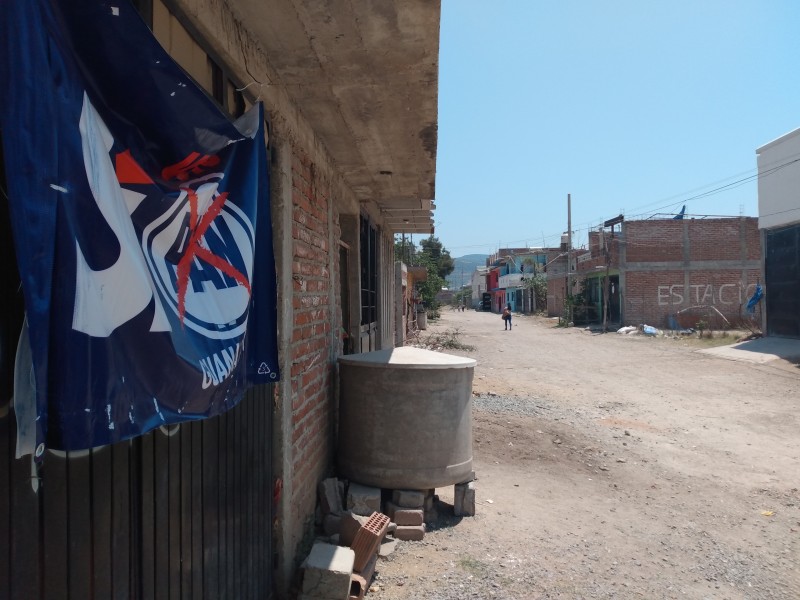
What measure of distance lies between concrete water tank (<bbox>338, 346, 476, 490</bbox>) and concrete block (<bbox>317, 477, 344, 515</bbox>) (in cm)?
26

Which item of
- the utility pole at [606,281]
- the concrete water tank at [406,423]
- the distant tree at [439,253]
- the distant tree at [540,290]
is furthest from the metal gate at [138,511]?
the distant tree at [439,253]

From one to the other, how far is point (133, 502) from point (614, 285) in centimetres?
3075

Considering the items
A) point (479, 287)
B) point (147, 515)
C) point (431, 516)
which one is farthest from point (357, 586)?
point (479, 287)

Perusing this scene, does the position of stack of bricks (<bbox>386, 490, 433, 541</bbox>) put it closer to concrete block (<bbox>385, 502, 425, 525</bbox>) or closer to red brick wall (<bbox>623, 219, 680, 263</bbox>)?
concrete block (<bbox>385, 502, 425, 525</bbox>)

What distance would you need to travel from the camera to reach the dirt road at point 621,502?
12.3 feet

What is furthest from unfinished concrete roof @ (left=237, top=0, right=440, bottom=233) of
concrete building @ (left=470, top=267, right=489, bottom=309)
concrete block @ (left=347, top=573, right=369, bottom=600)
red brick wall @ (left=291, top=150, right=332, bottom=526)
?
concrete building @ (left=470, top=267, right=489, bottom=309)

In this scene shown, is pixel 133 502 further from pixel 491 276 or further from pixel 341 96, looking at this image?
pixel 491 276

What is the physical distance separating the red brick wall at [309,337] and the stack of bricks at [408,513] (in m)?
0.64

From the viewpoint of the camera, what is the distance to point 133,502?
1823 mm

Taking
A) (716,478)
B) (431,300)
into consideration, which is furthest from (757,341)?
(431,300)

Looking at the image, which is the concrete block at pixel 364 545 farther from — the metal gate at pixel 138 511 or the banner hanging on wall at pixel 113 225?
the banner hanging on wall at pixel 113 225

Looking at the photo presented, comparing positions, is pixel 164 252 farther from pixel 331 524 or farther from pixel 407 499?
pixel 407 499

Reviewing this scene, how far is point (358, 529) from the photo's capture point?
12.1ft

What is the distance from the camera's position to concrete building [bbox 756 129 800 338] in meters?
17.7
